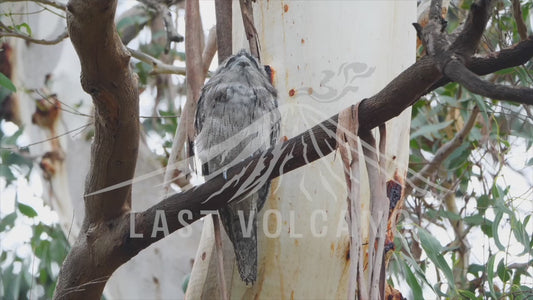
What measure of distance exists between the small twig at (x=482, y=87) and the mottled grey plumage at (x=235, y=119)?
982 millimetres

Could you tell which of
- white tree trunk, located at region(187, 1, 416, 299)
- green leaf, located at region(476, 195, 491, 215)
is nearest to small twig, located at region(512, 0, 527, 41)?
white tree trunk, located at region(187, 1, 416, 299)

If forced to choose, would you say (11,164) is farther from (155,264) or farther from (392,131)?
(392,131)

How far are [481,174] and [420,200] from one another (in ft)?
1.43

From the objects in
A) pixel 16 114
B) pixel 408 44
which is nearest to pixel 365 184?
pixel 408 44

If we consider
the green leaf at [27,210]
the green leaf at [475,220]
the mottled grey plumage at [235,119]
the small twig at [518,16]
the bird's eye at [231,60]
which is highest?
the small twig at [518,16]

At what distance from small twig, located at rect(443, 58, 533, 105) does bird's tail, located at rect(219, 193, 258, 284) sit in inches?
34.8

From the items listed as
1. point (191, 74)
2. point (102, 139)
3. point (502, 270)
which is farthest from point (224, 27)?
point (502, 270)

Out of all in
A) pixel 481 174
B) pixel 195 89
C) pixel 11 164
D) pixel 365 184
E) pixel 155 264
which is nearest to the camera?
pixel 365 184

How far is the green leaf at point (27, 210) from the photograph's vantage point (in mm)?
3086

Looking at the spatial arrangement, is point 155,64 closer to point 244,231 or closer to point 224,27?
point 224,27

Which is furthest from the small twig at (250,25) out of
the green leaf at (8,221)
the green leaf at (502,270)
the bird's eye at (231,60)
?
the green leaf at (8,221)

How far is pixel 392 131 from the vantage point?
2021 millimetres

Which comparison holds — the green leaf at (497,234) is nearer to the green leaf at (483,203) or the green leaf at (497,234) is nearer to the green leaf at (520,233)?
the green leaf at (520,233)

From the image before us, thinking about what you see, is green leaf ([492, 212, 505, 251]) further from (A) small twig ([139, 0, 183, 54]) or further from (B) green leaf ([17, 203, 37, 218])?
(B) green leaf ([17, 203, 37, 218])
